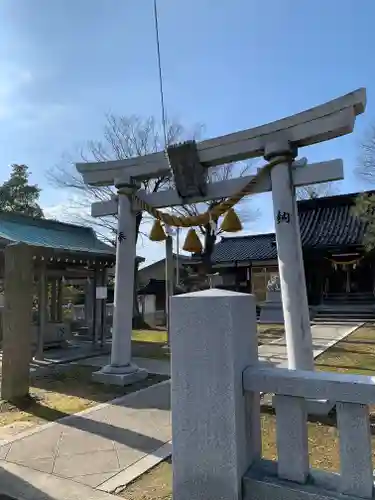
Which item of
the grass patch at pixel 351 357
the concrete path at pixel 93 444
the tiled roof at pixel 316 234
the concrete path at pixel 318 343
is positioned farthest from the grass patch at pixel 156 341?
the tiled roof at pixel 316 234

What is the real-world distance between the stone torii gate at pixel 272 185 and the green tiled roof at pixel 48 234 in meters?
3.55

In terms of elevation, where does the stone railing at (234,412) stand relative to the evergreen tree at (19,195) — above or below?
below

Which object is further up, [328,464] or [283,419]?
[283,419]

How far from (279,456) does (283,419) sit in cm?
24

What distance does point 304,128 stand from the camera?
5.61 meters

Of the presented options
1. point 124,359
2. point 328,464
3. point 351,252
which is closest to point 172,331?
point 328,464

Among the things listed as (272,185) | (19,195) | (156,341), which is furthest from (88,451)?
(19,195)

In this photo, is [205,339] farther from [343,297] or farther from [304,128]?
[343,297]

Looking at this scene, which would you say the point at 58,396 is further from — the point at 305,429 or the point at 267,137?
the point at 267,137

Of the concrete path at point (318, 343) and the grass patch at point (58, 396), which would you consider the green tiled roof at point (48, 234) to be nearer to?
the grass patch at point (58, 396)

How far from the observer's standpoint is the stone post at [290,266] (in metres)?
5.30

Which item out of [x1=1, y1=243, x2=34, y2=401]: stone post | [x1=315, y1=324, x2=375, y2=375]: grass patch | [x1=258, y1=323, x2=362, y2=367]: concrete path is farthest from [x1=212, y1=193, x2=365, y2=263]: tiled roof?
[x1=1, y1=243, x2=34, y2=401]: stone post

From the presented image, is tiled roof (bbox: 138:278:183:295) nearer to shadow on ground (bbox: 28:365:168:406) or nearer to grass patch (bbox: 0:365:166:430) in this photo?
shadow on ground (bbox: 28:365:168:406)

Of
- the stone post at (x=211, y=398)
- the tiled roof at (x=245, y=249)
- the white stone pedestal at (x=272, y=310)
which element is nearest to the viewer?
the stone post at (x=211, y=398)
